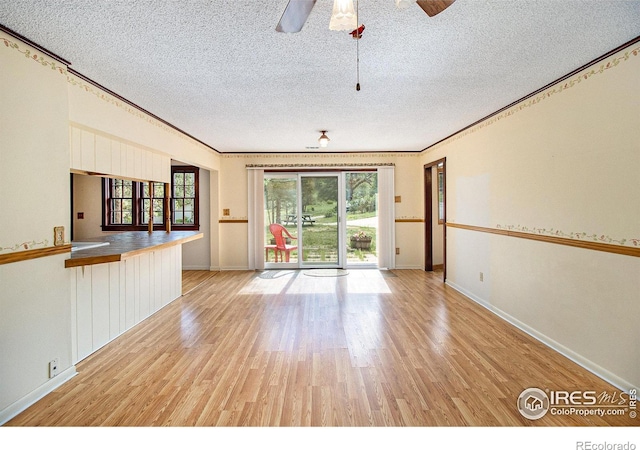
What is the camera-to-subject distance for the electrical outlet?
2.40 metres

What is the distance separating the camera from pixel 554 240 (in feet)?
9.97

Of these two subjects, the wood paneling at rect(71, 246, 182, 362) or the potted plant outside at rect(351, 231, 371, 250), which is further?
the potted plant outside at rect(351, 231, 371, 250)

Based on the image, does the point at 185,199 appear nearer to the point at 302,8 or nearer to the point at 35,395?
the point at 35,395

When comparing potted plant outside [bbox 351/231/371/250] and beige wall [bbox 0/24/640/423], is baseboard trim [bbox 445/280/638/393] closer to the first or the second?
beige wall [bbox 0/24/640/423]

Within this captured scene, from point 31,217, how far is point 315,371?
7.30ft

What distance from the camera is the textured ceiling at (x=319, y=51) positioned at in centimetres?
196

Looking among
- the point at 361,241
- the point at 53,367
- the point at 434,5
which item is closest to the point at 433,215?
the point at 361,241

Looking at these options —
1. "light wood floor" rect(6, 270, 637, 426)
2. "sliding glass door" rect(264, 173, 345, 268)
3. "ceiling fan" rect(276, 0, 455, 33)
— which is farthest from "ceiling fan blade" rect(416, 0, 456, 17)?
"sliding glass door" rect(264, 173, 345, 268)

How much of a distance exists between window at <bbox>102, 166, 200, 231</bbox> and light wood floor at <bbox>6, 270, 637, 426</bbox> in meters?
2.98

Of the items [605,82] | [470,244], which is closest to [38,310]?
[605,82]

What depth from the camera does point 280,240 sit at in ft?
23.1

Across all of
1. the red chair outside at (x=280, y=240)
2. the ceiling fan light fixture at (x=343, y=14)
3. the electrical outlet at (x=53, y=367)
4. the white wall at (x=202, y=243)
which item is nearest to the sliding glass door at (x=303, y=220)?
the red chair outside at (x=280, y=240)

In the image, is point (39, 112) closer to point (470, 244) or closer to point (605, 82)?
point (605, 82)

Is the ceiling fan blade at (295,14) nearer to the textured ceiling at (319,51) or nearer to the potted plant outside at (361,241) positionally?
the textured ceiling at (319,51)
